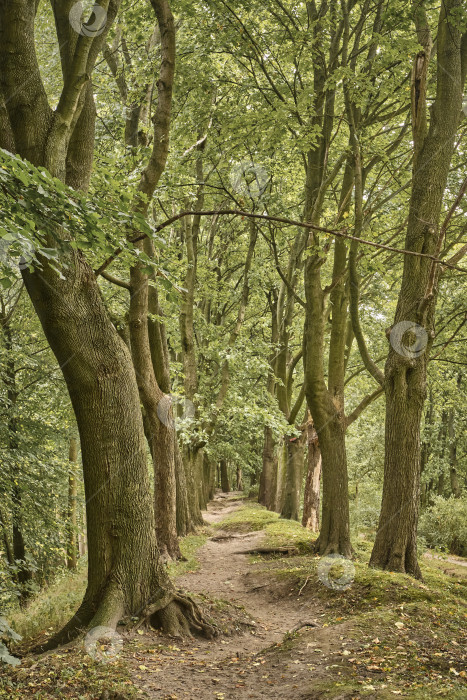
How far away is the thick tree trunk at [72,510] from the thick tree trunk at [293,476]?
656 cm

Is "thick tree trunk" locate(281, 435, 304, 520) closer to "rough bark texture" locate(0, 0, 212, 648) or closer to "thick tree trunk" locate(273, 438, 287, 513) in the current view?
"thick tree trunk" locate(273, 438, 287, 513)

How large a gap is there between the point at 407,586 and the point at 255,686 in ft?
10.6

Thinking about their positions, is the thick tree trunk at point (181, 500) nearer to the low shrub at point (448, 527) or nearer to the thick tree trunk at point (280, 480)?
the thick tree trunk at point (280, 480)

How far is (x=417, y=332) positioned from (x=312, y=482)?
27.2ft

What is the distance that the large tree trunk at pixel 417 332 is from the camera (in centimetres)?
835

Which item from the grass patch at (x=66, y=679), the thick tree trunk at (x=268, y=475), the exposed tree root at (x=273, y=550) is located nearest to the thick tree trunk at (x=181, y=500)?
the exposed tree root at (x=273, y=550)

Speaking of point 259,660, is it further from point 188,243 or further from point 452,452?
point 452,452

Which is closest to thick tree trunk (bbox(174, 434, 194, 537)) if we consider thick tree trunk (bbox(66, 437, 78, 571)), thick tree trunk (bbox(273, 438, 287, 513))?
thick tree trunk (bbox(66, 437, 78, 571))

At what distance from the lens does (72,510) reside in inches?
598

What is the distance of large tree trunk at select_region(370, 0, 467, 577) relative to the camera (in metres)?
8.35

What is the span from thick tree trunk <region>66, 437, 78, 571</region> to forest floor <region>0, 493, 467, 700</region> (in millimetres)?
3673

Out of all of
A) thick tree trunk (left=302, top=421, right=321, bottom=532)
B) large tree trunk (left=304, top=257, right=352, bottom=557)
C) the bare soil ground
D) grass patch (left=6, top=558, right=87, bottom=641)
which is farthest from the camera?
thick tree trunk (left=302, top=421, right=321, bottom=532)

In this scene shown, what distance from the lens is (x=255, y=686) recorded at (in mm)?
4918

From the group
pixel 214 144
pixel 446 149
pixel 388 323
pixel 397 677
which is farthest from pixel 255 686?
pixel 388 323
